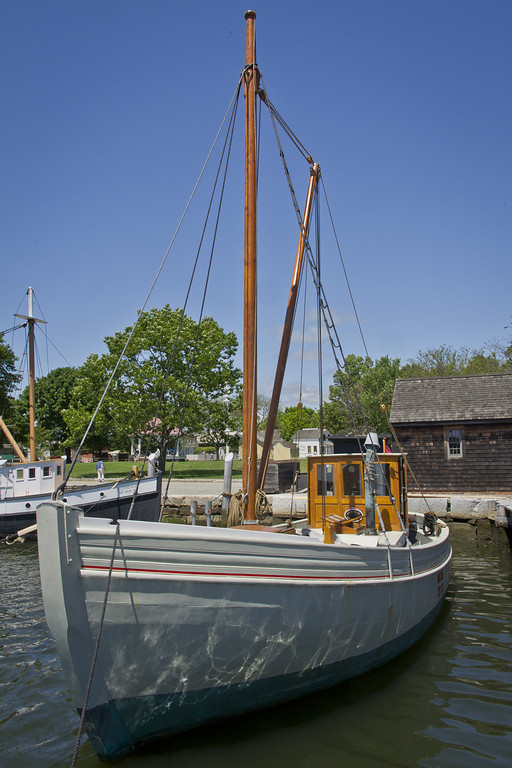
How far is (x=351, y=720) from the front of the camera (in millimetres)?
5688

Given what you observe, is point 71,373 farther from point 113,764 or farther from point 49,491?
point 113,764

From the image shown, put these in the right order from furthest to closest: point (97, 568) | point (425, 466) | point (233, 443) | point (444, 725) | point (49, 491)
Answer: point (233, 443), point (425, 466), point (49, 491), point (444, 725), point (97, 568)

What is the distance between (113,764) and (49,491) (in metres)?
17.2

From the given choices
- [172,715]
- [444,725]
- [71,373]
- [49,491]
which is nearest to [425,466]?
[49,491]

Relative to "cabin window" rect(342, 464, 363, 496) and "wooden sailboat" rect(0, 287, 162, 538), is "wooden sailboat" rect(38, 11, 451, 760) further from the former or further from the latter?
"wooden sailboat" rect(0, 287, 162, 538)

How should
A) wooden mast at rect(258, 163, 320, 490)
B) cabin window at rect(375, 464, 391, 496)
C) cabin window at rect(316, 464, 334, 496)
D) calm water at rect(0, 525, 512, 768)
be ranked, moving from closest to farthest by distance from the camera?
calm water at rect(0, 525, 512, 768), wooden mast at rect(258, 163, 320, 490), cabin window at rect(375, 464, 391, 496), cabin window at rect(316, 464, 334, 496)

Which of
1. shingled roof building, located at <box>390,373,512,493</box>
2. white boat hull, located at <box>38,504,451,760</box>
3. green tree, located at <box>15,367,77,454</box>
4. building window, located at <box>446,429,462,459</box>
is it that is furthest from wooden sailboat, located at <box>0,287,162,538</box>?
green tree, located at <box>15,367,77,454</box>

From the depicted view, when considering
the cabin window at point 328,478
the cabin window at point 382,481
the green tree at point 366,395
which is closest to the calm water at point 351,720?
the cabin window at point 382,481

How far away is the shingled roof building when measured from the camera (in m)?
21.4

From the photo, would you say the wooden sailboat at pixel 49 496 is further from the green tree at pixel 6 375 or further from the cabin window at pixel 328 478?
the green tree at pixel 6 375

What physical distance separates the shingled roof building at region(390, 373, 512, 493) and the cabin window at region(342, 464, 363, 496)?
14300 millimetres

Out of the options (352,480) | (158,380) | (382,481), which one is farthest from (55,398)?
(382,481)

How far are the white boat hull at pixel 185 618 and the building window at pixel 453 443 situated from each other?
1751 centimetres

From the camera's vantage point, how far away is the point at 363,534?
7.82 meters
